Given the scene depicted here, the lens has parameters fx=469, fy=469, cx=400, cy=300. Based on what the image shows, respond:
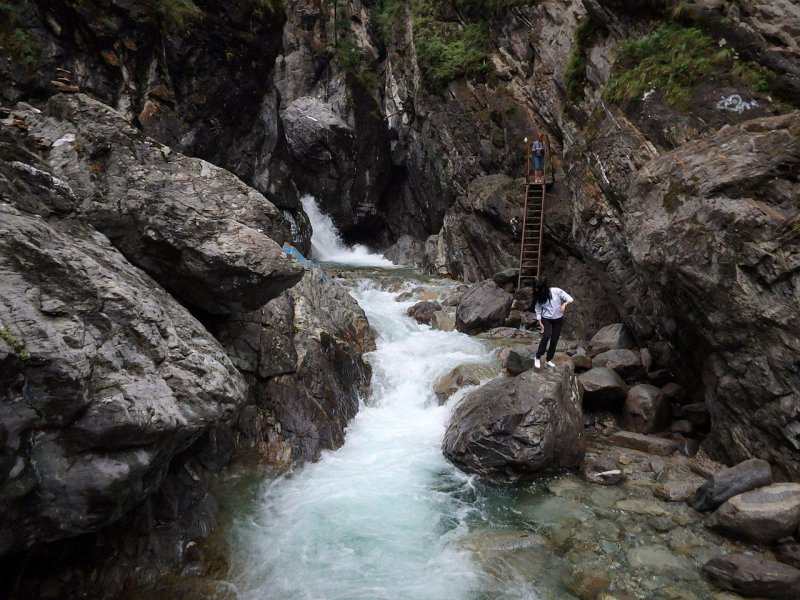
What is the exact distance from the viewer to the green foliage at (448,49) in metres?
23.2

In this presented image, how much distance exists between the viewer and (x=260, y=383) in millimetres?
9062

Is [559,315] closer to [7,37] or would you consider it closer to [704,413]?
[704,413]

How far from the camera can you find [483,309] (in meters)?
16.2

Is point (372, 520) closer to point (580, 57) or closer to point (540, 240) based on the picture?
point (540, 240)

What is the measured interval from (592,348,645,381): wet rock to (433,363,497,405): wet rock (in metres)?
2.79

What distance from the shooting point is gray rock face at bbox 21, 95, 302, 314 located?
722 cm

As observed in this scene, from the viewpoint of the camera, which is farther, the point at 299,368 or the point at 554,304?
the point at 554,304

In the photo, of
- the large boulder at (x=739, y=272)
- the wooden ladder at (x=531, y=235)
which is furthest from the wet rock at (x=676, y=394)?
the wooden ladder at (x=531, y=235)

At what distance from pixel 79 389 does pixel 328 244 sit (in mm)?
28162

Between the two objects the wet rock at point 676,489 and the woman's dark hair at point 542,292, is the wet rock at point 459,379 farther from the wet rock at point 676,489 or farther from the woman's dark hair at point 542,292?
the wet rock at point 676,489

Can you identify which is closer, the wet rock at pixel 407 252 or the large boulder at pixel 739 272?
the large boulder at pixel 739 272

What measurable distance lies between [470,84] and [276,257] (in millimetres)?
19622

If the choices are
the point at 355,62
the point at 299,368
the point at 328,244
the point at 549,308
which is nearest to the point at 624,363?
the point at 549,308

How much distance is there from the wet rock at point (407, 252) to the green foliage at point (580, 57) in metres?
13.5
